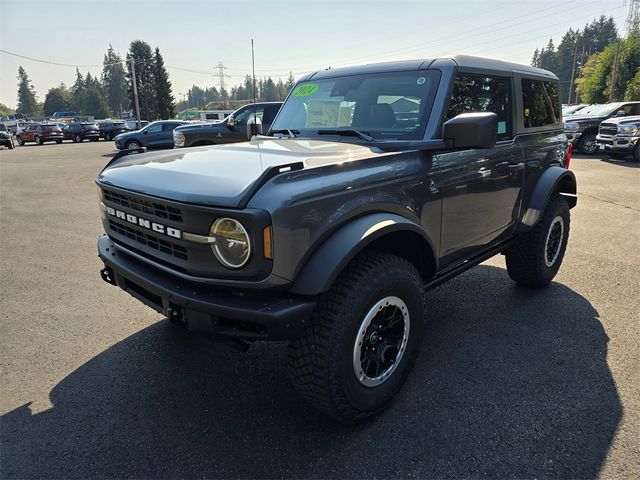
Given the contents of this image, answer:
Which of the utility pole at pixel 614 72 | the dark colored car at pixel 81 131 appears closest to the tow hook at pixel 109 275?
the dark colored car at pixel 81 131

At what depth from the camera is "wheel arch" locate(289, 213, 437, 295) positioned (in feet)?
7.15

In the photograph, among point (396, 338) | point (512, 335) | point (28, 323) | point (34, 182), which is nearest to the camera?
point (396, 338)

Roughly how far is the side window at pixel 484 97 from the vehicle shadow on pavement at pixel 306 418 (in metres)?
1.75

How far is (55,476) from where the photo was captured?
226 cm

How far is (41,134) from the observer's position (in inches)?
1419

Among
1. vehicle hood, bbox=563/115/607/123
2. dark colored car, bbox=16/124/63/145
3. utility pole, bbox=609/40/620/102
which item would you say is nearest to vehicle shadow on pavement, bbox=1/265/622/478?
vehicle hood, bbox=563/115/607/123

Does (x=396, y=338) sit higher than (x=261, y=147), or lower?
lower

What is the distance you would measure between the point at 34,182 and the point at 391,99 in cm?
1275

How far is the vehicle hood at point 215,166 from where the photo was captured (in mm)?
2199

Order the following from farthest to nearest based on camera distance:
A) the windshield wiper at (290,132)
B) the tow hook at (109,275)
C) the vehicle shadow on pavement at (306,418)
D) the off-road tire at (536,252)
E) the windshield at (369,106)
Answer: the off-road tire at (536,252) < the windshield wiper at (290,132) < the windshield at (369,106) < the tow hook at (109,275) < the vehicle shadow on pavement at (306,418)

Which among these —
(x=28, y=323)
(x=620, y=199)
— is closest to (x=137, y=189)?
(x=28, y=323)

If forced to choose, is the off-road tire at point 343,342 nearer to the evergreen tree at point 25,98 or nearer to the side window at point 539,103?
the side window at point 539,103

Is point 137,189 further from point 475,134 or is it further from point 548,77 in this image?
point 548,77

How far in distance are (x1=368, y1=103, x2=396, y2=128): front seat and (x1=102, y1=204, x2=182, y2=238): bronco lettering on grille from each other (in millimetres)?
1675
